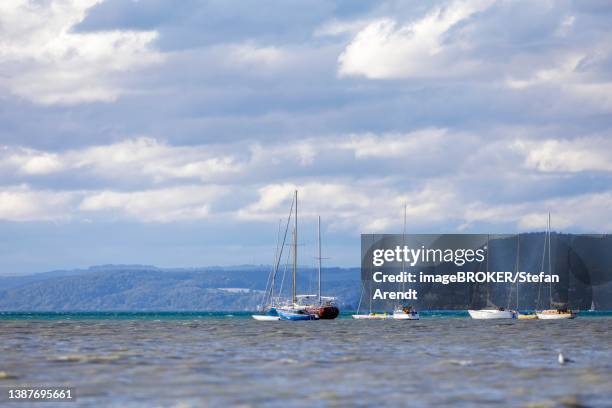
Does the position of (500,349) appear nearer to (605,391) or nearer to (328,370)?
(328,370)

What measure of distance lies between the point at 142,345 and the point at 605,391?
Answer: 2295 inches

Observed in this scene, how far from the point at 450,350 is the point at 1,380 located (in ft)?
151

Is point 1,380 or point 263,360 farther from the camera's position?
point 263,360

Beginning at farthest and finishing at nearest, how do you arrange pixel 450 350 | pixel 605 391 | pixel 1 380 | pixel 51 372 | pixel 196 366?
pixel 450 350, pixel 196 366, pixel 51 372, pixel 1 380, pixel 605 391

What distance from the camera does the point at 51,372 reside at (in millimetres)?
70125

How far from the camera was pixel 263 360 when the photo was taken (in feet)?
274

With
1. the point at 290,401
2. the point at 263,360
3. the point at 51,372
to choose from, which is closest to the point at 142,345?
the point at 263,360

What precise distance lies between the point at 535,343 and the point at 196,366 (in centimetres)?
4932

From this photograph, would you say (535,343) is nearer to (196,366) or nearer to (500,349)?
(500,349)

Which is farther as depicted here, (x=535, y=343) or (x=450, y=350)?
(x=535, y=343)

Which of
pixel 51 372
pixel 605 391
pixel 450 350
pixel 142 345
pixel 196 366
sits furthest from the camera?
pixel 142 345

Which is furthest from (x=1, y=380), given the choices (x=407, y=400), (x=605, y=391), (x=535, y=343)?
(x=535, y=343)

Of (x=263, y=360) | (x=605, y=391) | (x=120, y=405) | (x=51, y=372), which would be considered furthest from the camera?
(x=263, y=360)

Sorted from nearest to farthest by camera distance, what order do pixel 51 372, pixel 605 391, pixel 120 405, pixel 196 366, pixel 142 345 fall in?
pixel 120 405 → pixel 605 391 → pixel 51 372 → pixel 196 366 → pixel 142 345
